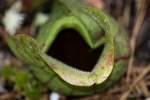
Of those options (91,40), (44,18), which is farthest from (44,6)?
(91,40)

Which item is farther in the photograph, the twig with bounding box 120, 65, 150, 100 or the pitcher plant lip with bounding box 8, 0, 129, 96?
the twig with bounding box 120, 65, 150, 100

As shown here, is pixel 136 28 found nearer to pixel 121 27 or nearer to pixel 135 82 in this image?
pixel 121 27

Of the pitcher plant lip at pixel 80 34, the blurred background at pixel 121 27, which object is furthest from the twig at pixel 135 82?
the pitcher plant lip at pixel 80 34

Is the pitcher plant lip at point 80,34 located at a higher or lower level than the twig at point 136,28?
lower

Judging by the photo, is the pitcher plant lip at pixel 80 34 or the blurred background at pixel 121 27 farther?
the blurred background at pixel 121 27

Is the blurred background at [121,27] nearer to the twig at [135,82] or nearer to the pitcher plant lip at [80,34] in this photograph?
the twig at [135,82]

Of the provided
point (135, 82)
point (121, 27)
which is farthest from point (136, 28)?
point (135, 82)

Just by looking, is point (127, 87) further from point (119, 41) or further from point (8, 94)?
point (8, 94)

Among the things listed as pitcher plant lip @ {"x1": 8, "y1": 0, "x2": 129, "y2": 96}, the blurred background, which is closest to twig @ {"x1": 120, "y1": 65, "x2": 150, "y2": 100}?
the blurred background

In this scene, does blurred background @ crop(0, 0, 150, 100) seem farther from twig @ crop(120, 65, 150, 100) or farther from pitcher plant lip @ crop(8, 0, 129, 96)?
pitcher plant lip @ crop(8, 0, 129, 96)
